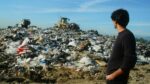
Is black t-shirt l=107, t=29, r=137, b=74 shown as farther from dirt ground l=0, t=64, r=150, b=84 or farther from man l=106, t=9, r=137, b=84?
dirt ground l=0, t=64, r=150, b=84

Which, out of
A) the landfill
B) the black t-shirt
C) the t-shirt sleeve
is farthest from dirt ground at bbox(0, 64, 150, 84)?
the t-shirt sleeve

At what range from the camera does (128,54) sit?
347 centimetres

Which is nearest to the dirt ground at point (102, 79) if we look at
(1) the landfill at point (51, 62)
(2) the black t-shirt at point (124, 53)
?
(1) the landfill at point (51, 62)

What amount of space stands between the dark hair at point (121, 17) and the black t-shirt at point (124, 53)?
97mm

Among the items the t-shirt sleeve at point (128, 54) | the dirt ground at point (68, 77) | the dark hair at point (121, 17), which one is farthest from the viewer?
the dirt ground at point (68, 77)

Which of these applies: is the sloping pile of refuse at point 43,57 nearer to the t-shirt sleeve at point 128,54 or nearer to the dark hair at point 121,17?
the dark hair at point 121,17

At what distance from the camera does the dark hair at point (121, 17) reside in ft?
11.8

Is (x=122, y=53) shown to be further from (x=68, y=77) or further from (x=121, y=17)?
(x=68, y=77)

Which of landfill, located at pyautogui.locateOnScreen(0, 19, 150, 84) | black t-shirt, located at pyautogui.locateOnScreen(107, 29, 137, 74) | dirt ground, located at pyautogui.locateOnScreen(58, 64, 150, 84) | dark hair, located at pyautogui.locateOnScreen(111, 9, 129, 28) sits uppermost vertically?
dark hair, located at pyautogui.locateOnScreen(111, 9, 129, 28)

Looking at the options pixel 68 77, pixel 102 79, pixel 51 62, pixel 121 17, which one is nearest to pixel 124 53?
pixel 121 17

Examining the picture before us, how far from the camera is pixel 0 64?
11.3m

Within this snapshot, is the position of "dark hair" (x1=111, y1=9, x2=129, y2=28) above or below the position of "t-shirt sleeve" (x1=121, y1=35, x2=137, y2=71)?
above

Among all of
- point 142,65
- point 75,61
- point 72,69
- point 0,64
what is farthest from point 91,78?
point 142,65

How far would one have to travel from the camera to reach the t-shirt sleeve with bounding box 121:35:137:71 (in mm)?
3461
